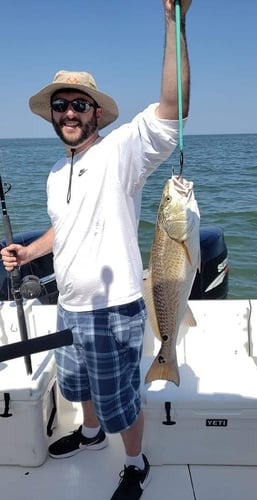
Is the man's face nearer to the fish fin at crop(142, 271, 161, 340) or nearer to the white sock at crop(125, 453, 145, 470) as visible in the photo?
the fish fin at crop(142, 271, 161, 340)

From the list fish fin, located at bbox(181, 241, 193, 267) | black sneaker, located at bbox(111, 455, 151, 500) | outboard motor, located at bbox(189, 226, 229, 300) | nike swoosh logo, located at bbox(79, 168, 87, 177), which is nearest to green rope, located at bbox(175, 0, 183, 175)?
fish fin, located at bbox(181, 241, 193, 267)

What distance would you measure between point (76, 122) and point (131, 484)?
1931 mm

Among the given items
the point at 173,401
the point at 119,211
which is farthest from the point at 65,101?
the point at 173,401

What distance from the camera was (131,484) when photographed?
2449 mm

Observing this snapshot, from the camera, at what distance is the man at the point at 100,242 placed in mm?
2066

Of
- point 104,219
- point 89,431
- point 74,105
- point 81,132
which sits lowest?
point 89,431

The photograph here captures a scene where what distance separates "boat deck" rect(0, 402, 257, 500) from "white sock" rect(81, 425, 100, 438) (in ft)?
0.42

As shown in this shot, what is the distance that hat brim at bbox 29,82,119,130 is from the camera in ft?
7.27

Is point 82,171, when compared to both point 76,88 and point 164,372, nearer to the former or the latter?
point 76,88

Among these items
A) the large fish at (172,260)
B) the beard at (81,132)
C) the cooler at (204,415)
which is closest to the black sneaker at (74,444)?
the cooler at (204,415)

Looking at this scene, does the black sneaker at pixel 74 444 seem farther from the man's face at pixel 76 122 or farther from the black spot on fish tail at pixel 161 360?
the man's face at pixel 76 122

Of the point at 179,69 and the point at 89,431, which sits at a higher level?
the point at 179,69

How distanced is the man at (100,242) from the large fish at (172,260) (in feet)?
0.64

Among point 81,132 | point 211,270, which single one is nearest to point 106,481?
point 81,132
